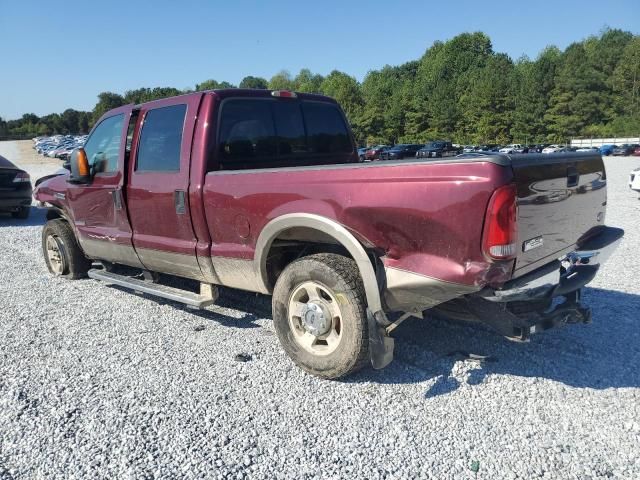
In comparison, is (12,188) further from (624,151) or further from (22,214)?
(624,151)

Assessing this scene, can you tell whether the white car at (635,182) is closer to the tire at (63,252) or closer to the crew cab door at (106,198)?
the crew cab door at (106,198)

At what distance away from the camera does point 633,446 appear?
2.72 meters

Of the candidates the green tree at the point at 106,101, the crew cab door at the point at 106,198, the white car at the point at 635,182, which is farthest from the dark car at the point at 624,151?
the green tree at the point at 106,101

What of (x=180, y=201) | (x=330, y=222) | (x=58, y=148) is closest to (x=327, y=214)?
(x=330, y=222)

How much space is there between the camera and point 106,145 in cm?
534

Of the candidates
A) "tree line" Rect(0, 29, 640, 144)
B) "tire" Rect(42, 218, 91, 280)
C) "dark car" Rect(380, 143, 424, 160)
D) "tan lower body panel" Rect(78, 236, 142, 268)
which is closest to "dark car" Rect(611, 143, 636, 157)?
"tree line" Rect(0, 29, 640, 144)

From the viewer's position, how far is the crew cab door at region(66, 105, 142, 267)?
196 inches

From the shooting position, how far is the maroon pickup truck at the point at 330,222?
2.77 metres

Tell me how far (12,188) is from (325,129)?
9262mm

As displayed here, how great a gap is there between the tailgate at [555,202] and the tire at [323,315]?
1.03m

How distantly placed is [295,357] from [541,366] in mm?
1795

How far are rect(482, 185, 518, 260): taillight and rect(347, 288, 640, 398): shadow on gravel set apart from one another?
3.78 feet

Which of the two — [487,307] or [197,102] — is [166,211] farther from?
[487,307]

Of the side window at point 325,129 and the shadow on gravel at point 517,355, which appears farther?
the side window at point 325,129
